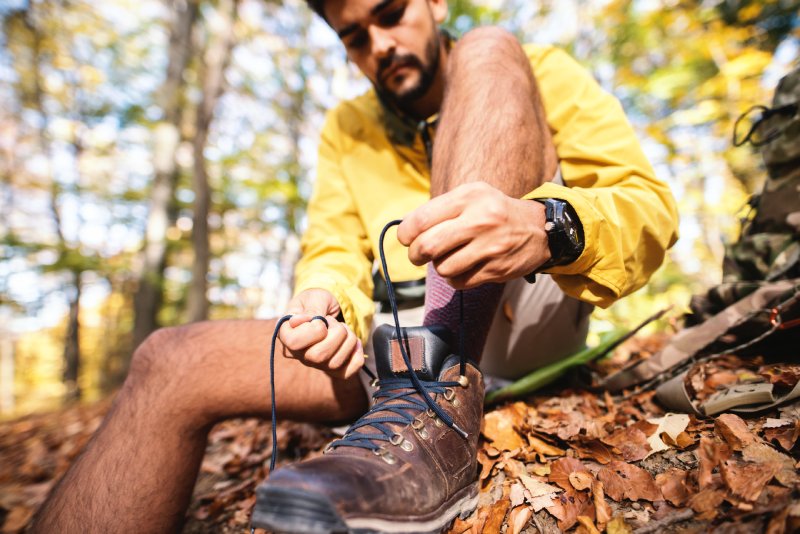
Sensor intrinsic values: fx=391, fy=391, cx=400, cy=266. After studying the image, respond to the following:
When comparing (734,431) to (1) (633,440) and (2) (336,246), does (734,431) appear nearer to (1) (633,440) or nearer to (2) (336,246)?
(1) (633,440)

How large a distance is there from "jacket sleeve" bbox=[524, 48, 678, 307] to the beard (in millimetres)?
527

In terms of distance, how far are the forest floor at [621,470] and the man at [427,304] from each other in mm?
198

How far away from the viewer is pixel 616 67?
6988 mm

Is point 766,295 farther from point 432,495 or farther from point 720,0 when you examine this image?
point 720,0

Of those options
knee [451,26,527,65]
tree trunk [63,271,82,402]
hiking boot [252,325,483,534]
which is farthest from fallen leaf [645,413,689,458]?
tree trunk [63,271,82,402]

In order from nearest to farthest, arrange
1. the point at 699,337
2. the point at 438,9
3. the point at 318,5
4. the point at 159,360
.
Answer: the point at 159,360
the point at 699,337
the point at 318,5
the point at 438,9

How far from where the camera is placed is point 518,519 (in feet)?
3.59

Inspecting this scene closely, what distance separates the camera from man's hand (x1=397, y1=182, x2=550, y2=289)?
862mm

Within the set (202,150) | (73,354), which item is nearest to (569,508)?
(202,150)

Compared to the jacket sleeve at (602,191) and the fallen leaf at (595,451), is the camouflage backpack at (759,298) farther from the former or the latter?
the jacket sleeve at (602,191)

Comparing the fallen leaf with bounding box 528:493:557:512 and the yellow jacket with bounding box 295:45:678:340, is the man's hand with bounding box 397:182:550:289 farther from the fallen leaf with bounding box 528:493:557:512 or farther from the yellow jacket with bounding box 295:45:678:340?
the fallen leaf with bounding box 528:493:557:512

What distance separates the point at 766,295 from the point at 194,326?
2.28 meters

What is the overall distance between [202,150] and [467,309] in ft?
23.8

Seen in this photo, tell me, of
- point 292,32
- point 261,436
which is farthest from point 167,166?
point 261,436
